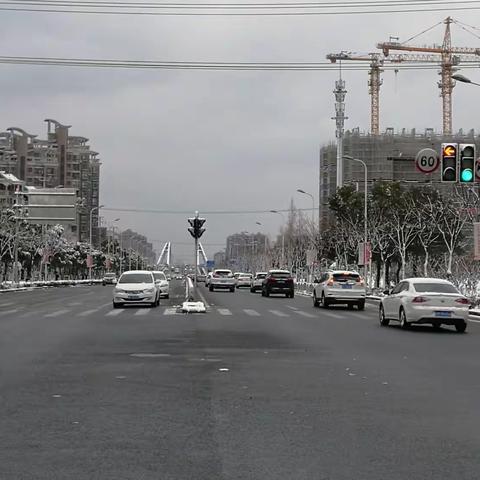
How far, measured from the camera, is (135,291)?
34688 mm

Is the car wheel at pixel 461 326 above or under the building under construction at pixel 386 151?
under

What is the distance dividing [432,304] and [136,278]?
1689 cm

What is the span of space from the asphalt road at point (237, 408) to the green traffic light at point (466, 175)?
19.9 feet

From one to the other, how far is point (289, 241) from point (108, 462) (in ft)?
331

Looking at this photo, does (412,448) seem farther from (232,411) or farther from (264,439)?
(232,411)

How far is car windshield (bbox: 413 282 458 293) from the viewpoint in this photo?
75.0 ft

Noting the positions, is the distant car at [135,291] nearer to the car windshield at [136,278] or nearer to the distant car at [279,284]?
the car windshield at [136,278]

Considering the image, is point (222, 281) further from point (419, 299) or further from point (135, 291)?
point (419, 299)

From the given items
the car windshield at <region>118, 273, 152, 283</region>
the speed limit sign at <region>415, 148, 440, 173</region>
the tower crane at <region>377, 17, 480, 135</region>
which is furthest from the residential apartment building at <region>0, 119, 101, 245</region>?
the speed limit sign at <region>415, 148, 440, 173</region>

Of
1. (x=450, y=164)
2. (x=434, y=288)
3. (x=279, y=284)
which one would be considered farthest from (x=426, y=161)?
(x=279, y=284)

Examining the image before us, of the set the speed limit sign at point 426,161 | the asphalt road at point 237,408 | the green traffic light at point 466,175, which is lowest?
the asphalt road at point 237,408

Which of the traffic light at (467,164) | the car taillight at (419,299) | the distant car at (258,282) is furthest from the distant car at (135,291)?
the distant car at (258,282)

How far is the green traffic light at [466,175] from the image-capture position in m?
23.2

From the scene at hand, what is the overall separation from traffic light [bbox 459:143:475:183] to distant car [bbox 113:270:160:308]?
1621 centimetres
